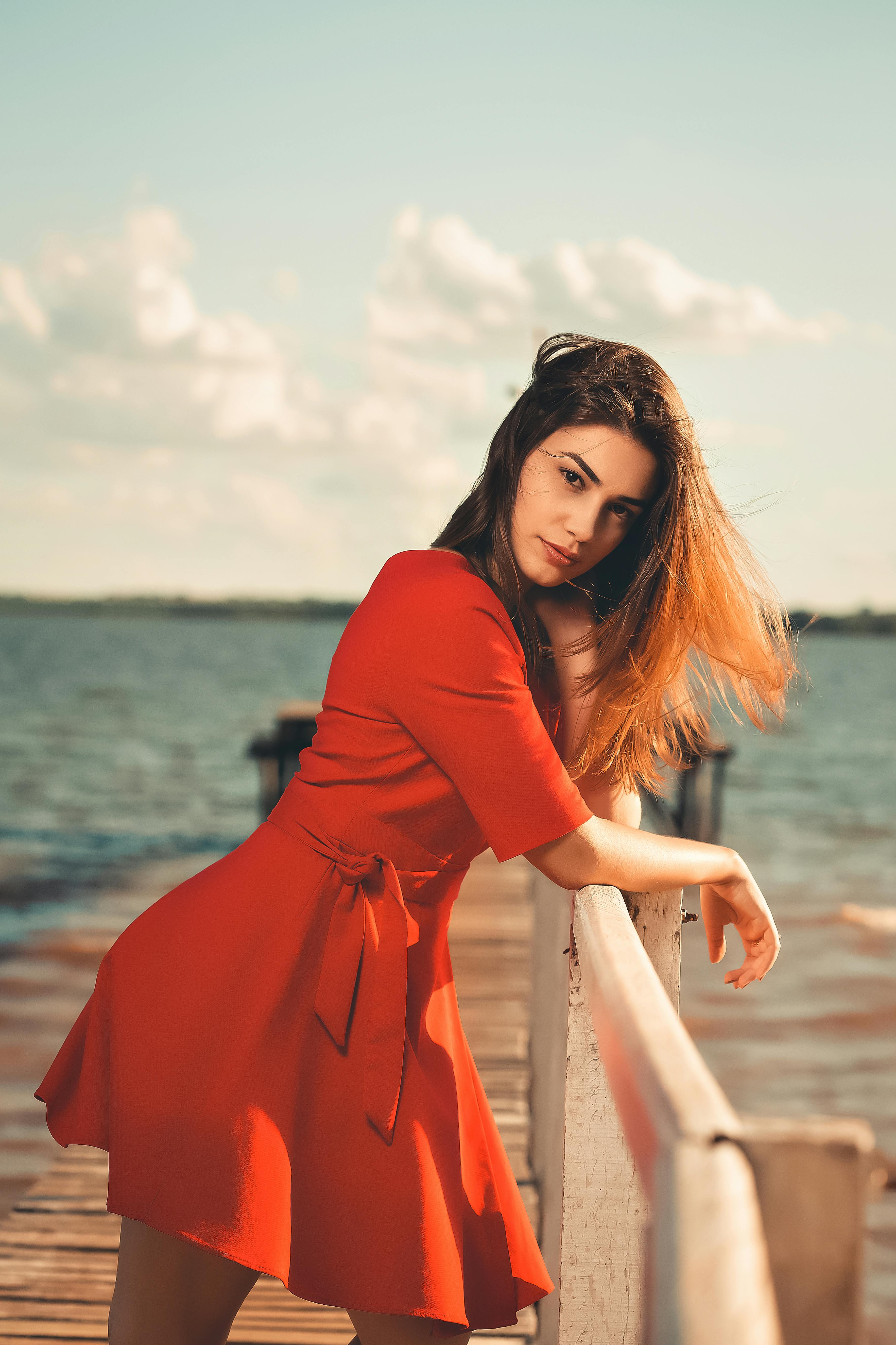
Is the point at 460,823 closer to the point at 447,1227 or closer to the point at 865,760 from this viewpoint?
the point at 447,1227

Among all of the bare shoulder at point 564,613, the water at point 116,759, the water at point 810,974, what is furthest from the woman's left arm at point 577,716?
the water at point 116,759

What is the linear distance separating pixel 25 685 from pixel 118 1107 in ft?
212

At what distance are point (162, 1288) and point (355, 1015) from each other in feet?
1.33

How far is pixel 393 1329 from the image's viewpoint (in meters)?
1.33

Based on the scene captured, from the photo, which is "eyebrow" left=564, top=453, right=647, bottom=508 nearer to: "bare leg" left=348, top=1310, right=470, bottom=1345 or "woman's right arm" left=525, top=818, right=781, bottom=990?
"woman's right arm" left=525, top=818, right=781, bottom=990

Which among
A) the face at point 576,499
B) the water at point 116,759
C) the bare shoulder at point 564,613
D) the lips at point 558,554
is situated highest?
the face at point 576,499

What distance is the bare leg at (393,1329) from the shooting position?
134 centimetres

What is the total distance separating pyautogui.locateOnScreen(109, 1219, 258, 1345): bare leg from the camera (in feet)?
4.43

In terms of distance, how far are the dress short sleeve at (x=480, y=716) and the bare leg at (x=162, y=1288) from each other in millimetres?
642

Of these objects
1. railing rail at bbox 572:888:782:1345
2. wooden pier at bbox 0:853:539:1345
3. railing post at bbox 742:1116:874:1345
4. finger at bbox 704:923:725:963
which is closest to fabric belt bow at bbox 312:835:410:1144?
finger at bbox 704:923:725:963

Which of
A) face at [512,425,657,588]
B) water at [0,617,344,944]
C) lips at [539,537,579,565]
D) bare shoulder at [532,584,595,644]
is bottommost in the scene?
water at [0,617,344,944]

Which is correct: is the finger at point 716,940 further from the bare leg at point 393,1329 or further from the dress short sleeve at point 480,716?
the bare leg at point 393,1329

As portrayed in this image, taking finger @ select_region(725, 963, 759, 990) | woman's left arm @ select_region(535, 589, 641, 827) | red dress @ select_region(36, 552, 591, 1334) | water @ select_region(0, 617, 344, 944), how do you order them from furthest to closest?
water @ select_region(0, 617, 344, 944) → woman's left arm @ select_region(535, 589, 641, 827) → finger @ select_region(725, 963, 759, 990) → red dress @ select_region(36, 552, 591, 1334)

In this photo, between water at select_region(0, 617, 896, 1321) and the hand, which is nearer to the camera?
the hand
